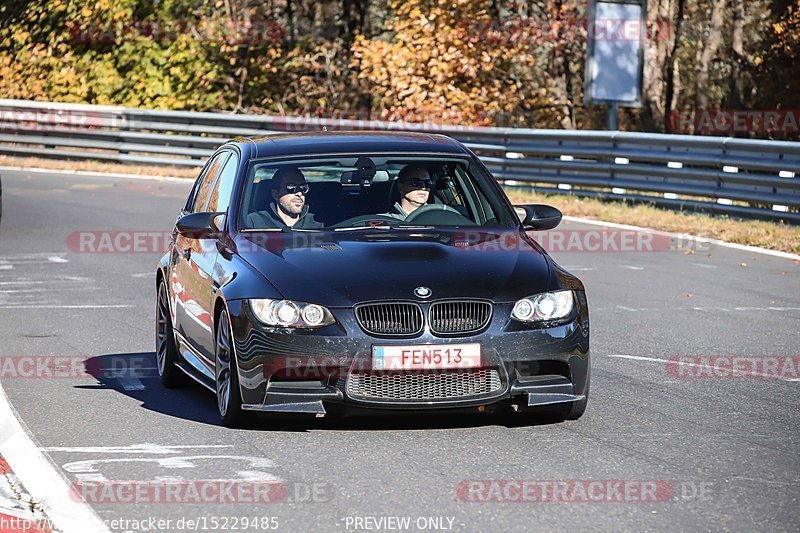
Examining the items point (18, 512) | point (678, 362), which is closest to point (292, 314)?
point (18, 512)

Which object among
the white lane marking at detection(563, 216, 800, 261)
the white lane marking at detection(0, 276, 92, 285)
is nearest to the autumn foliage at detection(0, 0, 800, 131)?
the white lane marking at detection(563, 216, 800, 261)

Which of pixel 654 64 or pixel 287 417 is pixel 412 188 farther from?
pixel 654 64

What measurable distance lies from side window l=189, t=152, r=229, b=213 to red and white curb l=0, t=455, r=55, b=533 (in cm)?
326

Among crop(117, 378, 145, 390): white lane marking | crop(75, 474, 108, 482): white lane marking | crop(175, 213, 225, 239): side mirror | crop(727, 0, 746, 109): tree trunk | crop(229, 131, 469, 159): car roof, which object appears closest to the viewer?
crop(75, 474, 108, 482): white lane marking

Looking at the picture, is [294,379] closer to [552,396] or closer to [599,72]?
[552,396]

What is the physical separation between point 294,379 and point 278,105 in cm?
2934

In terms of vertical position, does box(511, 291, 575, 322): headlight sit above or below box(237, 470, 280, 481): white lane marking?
above

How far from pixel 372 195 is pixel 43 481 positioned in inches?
115

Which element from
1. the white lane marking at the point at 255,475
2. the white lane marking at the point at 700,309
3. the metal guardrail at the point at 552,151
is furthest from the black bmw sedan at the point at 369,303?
the metal guardrail at the point at 552,151

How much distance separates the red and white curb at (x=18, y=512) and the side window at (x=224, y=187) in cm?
266

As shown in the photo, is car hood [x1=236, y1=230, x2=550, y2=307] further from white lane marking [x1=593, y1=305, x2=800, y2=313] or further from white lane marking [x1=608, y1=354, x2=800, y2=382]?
white lane marking [x1=593, y1=305, x2=800, y2=313]

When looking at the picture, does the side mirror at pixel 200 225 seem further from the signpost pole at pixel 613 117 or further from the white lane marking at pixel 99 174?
the white lane marking at pixel 99 174

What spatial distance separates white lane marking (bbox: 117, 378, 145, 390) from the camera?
8.96 m

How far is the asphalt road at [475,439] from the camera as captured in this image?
579 cm
